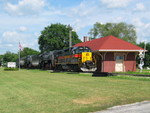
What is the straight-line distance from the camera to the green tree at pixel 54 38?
71.9 metres

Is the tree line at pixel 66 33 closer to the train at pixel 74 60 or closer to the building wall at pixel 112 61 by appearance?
the train at pixel 74 60

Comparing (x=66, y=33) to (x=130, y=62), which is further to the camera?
(x=66, y=33)

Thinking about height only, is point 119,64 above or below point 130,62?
below

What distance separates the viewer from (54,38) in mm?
72188

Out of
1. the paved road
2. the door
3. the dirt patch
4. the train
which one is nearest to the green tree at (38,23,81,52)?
the train

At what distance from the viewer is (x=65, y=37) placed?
242ft

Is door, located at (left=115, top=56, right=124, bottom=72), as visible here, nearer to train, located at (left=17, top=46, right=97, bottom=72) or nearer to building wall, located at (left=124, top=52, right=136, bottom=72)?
building wall, located at (left=124, top=52, right=136, bottom=72)

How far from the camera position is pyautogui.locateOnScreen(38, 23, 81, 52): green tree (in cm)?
7188

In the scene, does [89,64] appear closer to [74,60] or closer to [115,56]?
[74,60]

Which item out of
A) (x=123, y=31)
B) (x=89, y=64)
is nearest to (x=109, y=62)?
(x=89, y=64)

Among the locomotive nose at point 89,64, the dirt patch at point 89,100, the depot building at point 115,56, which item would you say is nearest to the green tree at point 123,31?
the depot building at point 115,56

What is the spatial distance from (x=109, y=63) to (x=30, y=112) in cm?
2444

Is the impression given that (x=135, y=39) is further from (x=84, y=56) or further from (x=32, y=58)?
(x=84, y=56)

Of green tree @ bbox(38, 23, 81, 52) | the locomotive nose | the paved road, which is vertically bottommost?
the paved road
